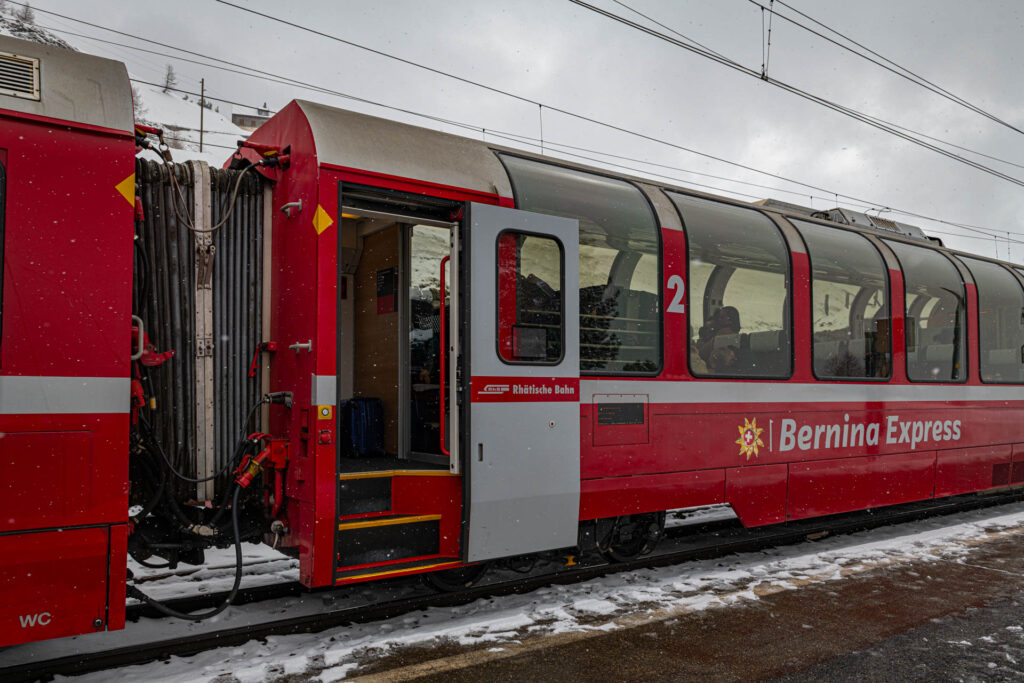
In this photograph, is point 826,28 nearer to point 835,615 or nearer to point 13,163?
point 835,615

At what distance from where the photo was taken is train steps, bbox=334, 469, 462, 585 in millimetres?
4578

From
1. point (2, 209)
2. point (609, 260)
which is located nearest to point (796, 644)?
point (609, 260)

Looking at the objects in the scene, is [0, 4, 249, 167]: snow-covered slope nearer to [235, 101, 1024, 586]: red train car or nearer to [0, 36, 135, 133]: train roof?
Result: [235, 101, 1024, 586]: red train car

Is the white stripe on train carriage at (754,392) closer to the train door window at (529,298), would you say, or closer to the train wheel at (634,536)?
the train door window at (529,298)

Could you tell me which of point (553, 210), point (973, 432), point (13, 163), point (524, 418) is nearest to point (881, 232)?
point (973, 432)

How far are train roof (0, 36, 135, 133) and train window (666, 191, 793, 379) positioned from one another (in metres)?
4.19

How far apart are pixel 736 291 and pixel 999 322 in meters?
5.11

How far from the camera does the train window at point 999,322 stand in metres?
8.98

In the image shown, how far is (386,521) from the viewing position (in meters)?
4.64

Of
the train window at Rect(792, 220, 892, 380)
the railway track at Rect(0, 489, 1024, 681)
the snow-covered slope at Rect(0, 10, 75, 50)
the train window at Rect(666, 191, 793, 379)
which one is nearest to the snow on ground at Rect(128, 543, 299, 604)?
the railway track at Rect(0, 489, 1024, 681)

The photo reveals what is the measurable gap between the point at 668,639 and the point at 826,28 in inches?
320

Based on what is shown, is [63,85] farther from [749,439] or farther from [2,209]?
[749,439]

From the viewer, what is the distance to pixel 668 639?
14.6ft

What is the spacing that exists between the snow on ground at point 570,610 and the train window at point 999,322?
2617 mm
